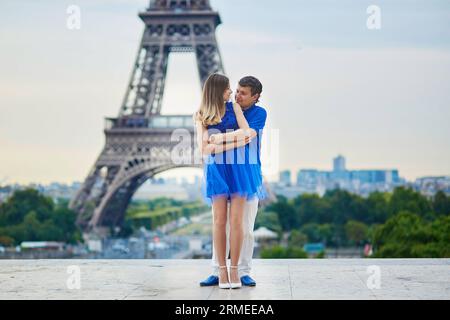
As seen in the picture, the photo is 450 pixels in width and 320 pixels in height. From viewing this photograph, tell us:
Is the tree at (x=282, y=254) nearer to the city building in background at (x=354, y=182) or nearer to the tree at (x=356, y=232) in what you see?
the tree at (x=356, y=232)

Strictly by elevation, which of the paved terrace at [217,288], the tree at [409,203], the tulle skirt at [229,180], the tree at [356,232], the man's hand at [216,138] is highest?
the man's hand at [216,138]

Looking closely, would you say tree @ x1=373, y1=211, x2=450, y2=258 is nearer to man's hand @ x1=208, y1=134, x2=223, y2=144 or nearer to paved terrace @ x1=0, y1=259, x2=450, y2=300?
paved terrace @ x1=0, y1=259, x2=450, y2=300

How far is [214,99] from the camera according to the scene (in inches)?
252

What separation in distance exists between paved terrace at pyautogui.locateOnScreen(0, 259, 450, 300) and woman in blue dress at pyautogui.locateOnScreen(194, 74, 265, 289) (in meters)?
0.32

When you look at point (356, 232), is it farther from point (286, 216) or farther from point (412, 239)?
point (412, 239)

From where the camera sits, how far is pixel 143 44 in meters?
35.1

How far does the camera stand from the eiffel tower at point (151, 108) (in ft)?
113

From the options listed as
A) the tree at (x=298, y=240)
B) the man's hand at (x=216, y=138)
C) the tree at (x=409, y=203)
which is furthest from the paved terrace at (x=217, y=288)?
the tree at (x=409, y=203)

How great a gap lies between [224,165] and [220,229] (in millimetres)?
463

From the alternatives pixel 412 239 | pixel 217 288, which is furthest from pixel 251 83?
pixel 412 239

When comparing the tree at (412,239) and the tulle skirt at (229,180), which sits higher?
the tulle skirt at (229,180)

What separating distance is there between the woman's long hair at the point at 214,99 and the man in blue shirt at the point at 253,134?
14cm

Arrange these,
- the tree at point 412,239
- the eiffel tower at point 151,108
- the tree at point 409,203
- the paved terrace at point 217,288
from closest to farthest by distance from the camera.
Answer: the paved terrace at point 217,288 → the tree at point 412,239 → the eiffel tower at point 151,108 → the tree at point 409,203
